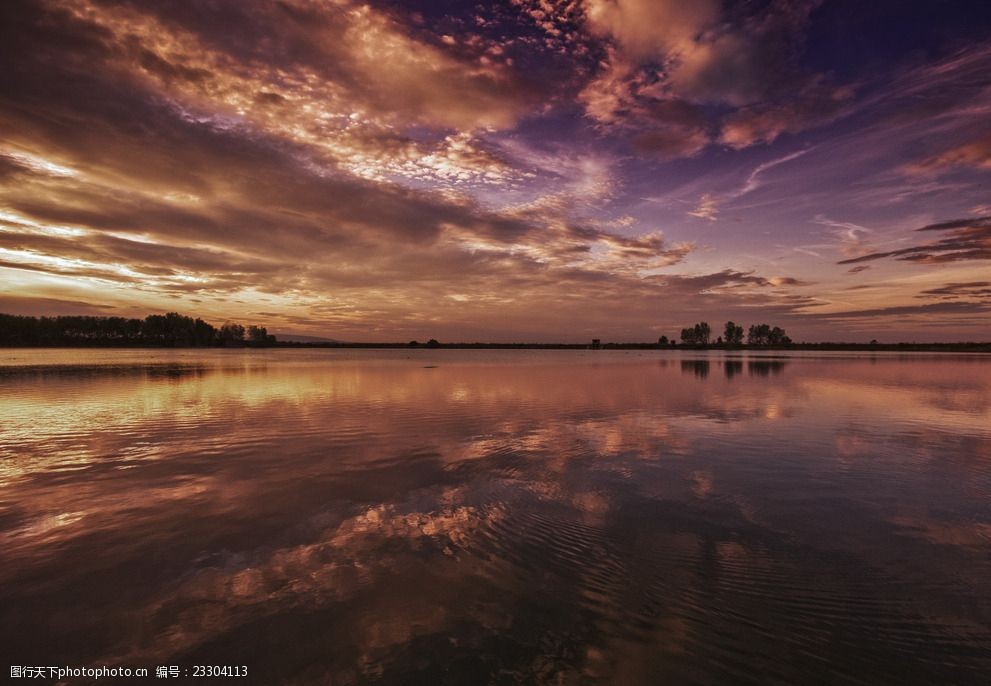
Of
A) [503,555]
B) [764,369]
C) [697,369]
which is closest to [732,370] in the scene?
[697,369]

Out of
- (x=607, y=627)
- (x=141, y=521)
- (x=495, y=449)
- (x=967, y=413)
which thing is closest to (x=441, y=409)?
(x=495, y=449)

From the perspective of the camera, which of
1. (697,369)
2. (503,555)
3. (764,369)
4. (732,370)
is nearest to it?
(503,555)

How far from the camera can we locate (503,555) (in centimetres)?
842

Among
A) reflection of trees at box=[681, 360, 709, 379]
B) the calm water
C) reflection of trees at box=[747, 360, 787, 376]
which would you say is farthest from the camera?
reflection of trees at box=[747, 360, 787, 376]

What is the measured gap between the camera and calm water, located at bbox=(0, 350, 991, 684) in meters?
5.77

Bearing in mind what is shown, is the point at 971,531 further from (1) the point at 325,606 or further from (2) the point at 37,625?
(2) the point at 37,625

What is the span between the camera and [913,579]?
24.6 ft

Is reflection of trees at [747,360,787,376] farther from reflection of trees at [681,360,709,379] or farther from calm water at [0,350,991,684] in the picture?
calm water at [0,350,991,684]

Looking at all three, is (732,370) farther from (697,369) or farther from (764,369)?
(764,369)

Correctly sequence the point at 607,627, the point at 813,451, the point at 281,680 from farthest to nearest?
the point at 813,451
the point at 607,627
the point at 281,680

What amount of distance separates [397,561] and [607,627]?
12.8 feet

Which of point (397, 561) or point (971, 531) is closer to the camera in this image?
point (397, 561)

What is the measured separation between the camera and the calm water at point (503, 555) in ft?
18.9

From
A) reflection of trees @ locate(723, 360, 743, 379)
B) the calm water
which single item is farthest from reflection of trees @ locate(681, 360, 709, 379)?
the calm water
